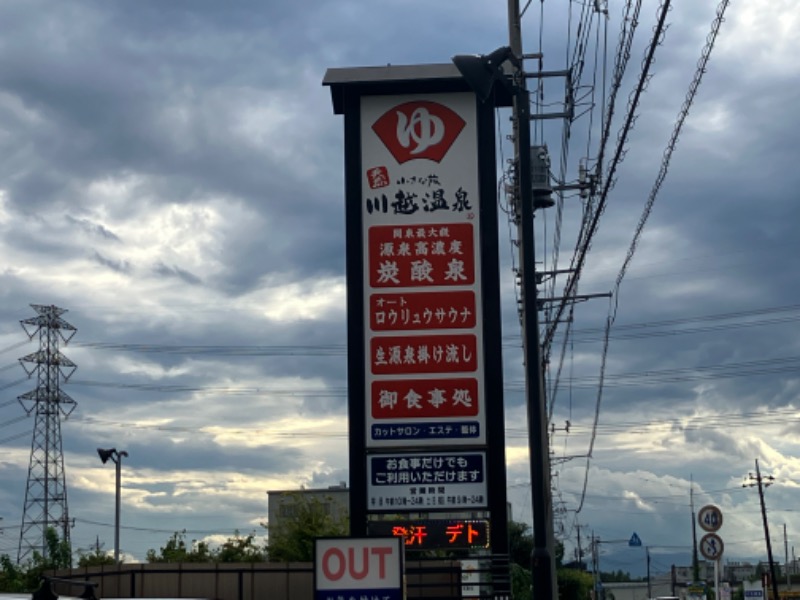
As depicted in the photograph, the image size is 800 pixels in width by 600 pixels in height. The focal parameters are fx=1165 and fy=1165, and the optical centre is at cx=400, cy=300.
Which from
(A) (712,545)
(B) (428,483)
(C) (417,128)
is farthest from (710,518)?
(C) (417,128)

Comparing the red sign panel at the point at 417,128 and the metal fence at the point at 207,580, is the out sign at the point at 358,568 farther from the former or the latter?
the metal fence at the point at 207,580

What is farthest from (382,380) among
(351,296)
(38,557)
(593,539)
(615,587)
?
(615,587)

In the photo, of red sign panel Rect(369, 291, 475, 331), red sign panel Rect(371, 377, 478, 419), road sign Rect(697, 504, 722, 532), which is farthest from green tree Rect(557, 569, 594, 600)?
red sign panel Rect(369, 291, 475, 331)

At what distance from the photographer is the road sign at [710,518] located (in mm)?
24500

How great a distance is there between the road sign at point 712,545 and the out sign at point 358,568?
457 inches

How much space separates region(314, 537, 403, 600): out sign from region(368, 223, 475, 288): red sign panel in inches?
310

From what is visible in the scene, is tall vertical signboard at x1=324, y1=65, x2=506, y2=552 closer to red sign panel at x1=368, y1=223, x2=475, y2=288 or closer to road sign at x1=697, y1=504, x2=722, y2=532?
red sign panel at x1=368, y1=223, x2=475, y2=288

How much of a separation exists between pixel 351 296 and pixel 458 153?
137 inches

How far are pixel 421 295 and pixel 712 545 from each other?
8.47m

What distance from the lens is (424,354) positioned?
70.8 feet

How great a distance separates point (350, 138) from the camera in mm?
22688

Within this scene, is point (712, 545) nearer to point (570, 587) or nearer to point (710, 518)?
point (710, 518)

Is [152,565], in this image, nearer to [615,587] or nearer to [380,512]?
[380,512]

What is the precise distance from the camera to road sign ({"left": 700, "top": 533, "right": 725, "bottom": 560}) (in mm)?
24281
